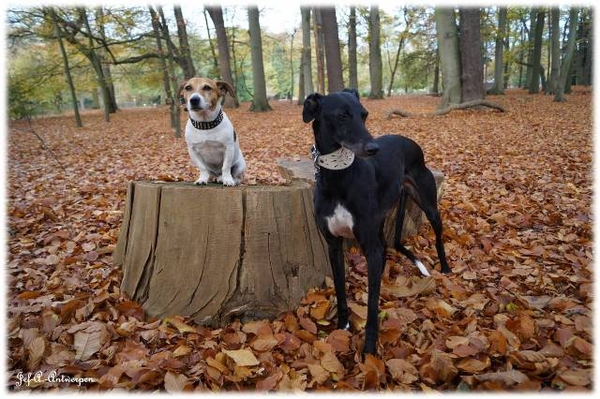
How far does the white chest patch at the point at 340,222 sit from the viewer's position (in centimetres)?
262

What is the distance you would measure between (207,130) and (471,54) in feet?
44.6

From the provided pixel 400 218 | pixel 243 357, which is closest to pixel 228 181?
pixel 243 357

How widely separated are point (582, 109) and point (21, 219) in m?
16.8

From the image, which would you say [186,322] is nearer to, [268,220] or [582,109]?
[268,220]

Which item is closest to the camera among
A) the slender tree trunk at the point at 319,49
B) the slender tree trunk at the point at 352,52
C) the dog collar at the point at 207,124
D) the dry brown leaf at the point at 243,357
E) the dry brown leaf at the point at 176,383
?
the dry brown leaf at the point at 176,383

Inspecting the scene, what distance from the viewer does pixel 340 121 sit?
2496 millimetres

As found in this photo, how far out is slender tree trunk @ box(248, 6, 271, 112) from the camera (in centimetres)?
1909

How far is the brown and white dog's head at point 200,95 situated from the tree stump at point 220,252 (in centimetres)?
91

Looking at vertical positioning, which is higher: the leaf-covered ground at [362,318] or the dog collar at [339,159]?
the dog collar at [339,159]

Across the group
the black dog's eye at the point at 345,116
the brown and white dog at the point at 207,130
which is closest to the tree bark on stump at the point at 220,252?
the brown and white dog at the point at 207,130

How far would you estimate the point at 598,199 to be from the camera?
16.1 feet

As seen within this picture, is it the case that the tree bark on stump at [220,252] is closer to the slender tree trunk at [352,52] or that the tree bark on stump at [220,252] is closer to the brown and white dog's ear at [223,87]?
the brown and white dog's ear at [223,87]

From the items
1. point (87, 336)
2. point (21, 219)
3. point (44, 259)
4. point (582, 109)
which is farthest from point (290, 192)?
point (582, 109)

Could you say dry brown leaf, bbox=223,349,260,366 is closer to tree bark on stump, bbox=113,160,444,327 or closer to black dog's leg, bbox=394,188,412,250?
tree bark on stump, bbox=113,160,444,327
